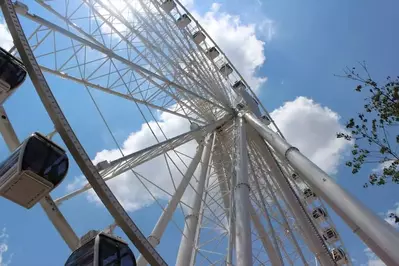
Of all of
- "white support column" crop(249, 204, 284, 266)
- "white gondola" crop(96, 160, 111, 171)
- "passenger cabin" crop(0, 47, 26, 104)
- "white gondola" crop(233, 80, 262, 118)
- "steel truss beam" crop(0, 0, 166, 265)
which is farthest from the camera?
"white gondola" crop(233, 80, 262, 118)

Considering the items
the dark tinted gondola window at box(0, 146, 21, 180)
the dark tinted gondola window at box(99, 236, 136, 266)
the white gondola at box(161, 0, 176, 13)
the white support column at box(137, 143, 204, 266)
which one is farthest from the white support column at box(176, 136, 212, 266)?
the white gondola at box(161, 0, 176, 13)

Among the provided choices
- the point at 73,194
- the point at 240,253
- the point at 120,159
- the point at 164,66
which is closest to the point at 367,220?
the point at 240,253

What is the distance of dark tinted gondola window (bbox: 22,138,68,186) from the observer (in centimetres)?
813

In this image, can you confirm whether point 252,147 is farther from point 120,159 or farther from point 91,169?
point 91,169

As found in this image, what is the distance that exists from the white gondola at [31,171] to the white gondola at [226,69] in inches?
683

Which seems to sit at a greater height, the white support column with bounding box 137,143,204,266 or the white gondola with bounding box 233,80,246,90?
the white gondola with bounding box 233,80,246,90

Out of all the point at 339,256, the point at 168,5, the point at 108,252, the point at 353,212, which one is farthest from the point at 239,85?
the point at 108,252

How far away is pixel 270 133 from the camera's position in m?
15.2

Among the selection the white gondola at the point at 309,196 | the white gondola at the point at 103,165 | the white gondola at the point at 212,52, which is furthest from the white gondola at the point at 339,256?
the white gondola at the point at 103,165

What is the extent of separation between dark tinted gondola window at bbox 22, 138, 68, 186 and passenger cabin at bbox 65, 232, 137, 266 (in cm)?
141

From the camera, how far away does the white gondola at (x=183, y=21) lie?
73.0 ft

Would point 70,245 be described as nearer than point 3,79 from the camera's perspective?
Yes

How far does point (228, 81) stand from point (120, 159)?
1411cm

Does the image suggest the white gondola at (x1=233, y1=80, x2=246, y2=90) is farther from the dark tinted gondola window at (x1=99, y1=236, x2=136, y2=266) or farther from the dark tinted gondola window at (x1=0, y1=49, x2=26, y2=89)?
the dark tinted gondola window at (x1=99, y1=236, x2=136, y2=266)
